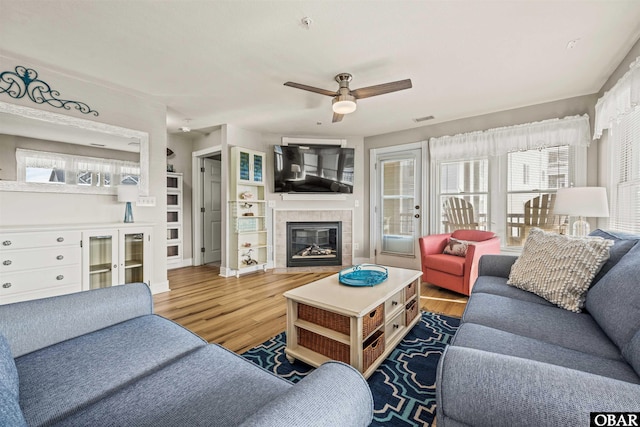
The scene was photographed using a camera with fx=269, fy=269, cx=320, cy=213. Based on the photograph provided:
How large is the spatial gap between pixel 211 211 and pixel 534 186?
5181 mm

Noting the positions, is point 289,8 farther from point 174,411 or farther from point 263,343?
point 263,343

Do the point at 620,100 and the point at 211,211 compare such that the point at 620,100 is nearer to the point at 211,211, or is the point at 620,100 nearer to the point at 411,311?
the point at 411,311

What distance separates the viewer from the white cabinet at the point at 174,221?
4.67 meters

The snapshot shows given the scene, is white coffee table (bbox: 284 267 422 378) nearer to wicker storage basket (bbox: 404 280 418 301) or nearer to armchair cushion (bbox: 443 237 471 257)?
wicker storage basket (bbox: 404 280 418 301)

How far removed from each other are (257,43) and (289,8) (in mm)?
469

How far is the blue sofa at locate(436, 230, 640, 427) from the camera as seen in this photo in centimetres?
65

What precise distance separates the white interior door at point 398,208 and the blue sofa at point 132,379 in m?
3.88

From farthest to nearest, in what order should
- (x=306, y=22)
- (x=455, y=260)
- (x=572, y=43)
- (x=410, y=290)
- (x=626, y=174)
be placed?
1. (x=455, y=260)
2. (x=626, y=174)
3. (x=410, y=290)
4. (x=572, y=43)
5. (x=306, y=22)

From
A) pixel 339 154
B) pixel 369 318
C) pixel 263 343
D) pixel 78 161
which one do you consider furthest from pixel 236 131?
pixel 369 318

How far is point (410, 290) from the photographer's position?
7.43 feet

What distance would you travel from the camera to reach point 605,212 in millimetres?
2393

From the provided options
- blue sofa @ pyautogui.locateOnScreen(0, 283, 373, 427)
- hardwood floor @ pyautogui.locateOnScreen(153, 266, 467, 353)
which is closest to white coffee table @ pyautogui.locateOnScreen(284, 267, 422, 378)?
hardwood floor @ pyautogui.locateOnScreen(153, 266, 467, 353)

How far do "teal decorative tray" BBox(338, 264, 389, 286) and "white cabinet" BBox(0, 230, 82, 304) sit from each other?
8.07ft

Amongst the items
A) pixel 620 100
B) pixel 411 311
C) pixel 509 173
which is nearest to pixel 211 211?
pixel 411 311
